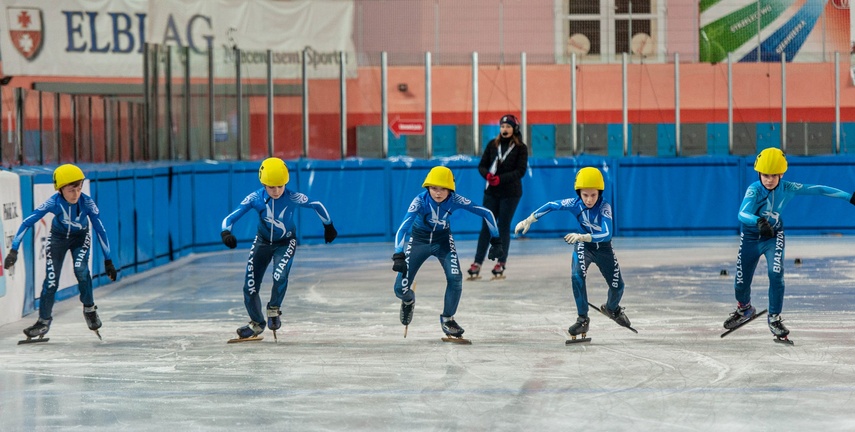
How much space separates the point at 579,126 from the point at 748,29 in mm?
4001

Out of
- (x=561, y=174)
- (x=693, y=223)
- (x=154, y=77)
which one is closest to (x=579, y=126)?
(x=561, y=174)

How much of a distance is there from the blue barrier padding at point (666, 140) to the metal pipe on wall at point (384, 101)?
17.3ft

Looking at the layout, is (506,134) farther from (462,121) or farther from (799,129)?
(799,129)

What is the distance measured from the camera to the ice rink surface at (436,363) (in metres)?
8.59

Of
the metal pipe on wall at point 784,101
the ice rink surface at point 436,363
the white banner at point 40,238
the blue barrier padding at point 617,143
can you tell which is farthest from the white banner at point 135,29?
the white banner at point 40,238

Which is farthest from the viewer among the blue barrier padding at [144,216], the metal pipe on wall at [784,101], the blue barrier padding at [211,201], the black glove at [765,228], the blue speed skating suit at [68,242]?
the metal pipe on wall at [784,101]

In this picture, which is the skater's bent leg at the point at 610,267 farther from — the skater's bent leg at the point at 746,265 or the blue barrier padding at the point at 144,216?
the blue barrier padding at the point at 144,216

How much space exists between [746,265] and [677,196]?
13195 mm

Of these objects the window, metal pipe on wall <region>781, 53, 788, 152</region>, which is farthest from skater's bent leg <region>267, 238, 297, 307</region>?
metal pipe on wall <region>781, 53, 788, 152</region>

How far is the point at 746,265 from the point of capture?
12.1 meters

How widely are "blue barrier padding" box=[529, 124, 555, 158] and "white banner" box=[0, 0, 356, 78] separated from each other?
442cm

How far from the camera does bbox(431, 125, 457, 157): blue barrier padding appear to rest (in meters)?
25.5

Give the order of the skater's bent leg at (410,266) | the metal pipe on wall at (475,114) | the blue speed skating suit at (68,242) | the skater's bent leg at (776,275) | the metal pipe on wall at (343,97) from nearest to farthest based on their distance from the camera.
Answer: the skater's bent leg at (776,275)
the skater's bent leg at (410,266)
the blue speed skating suit at (68,242)
the metal pipe on wall at (343,97)
the metal pipe on wall at (475,114)

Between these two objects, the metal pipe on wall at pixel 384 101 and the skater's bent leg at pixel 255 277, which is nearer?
the skater's bent leg at pixel 255 277
